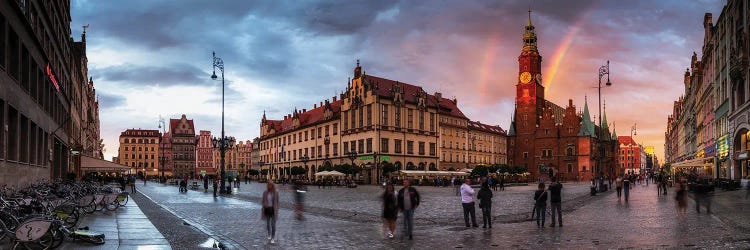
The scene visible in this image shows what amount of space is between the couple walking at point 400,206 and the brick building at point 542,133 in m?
107

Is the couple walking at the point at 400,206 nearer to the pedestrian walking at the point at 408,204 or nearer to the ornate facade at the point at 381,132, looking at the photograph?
the pedestrian walking at the point at 408,204

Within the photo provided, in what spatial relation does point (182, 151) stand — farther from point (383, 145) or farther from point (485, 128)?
point (383, 145)

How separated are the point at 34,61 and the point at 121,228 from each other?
50.1ft

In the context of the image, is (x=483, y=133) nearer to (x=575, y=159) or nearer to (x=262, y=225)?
(x=575, y=159)

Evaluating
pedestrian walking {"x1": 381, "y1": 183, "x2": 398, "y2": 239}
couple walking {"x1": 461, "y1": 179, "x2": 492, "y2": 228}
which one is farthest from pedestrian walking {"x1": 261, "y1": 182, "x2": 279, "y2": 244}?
couple walking {"x1": 461, "y1": 179, "x2": 492, "y2": 228}

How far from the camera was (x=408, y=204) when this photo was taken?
16078 mm

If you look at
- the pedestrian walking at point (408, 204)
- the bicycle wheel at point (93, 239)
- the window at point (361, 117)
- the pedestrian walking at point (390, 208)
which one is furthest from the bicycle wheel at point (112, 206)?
the window at point (361, 117)

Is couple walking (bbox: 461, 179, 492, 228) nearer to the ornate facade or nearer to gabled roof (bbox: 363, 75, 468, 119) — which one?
the ornate facade

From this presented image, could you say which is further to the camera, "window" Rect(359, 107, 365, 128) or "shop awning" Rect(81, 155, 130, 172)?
"window" Rect(359, 107, 365, 128)

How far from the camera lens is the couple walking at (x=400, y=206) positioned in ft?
51.5

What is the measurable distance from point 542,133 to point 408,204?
116619 mm

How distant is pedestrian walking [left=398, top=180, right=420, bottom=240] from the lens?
1571 cm

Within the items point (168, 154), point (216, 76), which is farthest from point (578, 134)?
point (168, 154)

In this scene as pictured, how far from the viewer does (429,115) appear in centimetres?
9188
